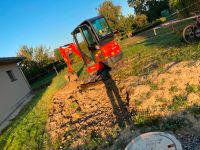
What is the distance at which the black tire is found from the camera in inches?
428

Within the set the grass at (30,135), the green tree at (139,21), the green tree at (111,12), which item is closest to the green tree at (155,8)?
the green tree at (139,21)

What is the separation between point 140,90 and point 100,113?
56.1 inches

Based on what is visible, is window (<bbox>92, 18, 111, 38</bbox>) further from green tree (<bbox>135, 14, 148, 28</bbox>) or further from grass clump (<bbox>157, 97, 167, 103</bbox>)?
green tree (<bbox>135, 14, 148, 28</bbox>)

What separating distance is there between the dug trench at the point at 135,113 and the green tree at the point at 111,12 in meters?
30.7

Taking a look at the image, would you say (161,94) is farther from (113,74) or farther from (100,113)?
(113,74)

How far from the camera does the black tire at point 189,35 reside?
428 inches

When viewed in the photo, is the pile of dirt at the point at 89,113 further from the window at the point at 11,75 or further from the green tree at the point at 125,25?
the green tree at the point at 125,25

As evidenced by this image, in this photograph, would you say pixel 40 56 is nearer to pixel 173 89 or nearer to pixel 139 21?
pixel 139 21

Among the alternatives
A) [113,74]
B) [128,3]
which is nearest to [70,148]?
[113,74]

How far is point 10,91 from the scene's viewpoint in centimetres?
1619

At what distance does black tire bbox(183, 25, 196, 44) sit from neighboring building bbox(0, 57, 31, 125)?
981cm

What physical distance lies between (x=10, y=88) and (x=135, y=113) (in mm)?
11711

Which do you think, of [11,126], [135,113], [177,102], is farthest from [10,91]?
[177,102]

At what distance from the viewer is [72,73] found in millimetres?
14836
